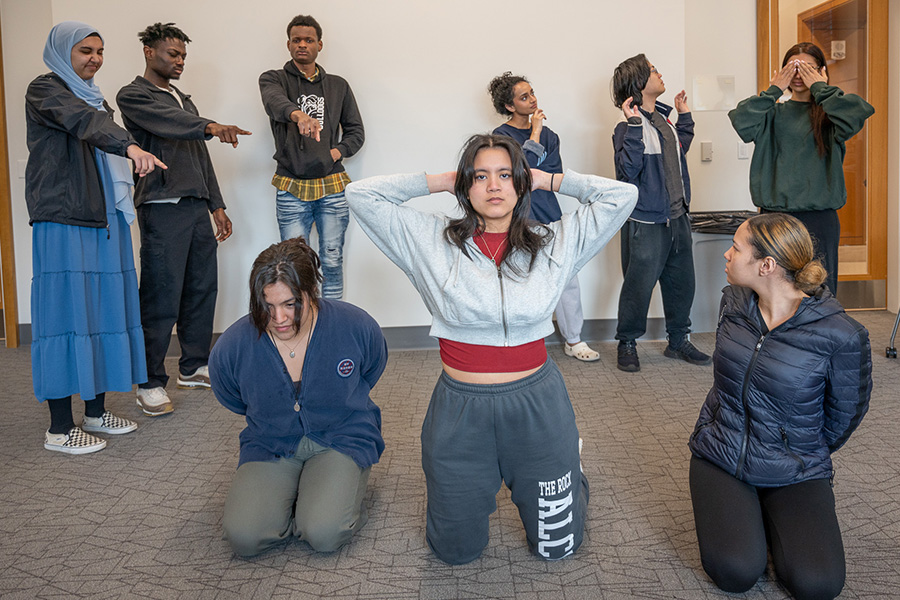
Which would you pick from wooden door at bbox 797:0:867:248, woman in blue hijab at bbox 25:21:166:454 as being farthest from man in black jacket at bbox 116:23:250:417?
wooden door at bbox 797:0:867:248

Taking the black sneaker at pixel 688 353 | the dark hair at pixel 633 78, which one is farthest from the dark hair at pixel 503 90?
the black sneaker at pixel 688 353

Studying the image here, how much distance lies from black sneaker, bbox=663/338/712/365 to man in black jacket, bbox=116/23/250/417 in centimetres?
236

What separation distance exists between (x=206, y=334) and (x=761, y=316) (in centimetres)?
254

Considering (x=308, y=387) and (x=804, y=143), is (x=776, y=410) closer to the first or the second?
(x=308, y=387)

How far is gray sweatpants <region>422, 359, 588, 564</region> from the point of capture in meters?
1.78

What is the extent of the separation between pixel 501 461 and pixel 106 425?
1832mm

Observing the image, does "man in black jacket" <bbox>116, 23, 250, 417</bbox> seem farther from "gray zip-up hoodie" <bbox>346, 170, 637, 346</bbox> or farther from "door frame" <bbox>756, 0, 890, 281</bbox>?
"door frame" <bbox>756, 0, 890, 281</bbox>

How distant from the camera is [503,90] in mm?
3764

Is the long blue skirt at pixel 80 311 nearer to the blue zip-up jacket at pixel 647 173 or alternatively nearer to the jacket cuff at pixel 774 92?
the blue zip-up jacket at pixel 647 173

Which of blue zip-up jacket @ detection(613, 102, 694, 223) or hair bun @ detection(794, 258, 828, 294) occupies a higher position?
blue zip-up jacket @ detection(613, 102, 694, 223)

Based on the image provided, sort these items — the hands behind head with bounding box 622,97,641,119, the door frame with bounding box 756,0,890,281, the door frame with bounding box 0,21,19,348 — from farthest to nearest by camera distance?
the door frame with bounding box 756,0,890,281, the door frame with bounding box 0,21,19,348, the hands behind head with bounding box 622,97,641,119

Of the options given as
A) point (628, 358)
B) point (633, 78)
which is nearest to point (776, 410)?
point (628, 358)

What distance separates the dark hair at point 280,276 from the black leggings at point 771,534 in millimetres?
1163

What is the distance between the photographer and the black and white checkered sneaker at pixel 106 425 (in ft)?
9.55
